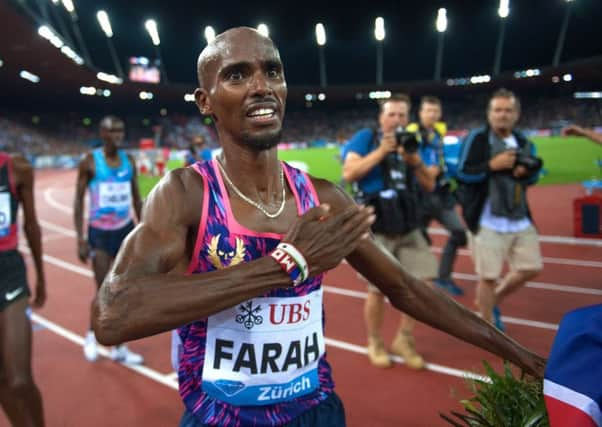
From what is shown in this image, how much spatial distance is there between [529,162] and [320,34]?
39.0 meters

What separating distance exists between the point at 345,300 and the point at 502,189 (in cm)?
241

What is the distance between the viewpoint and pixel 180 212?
1.47 meters

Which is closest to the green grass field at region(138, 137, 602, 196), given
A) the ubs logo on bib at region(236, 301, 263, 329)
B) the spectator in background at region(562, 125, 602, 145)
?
the spectator in background at region(562, 125, 602, 145)

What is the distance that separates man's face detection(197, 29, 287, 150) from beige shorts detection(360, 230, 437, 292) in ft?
8.70

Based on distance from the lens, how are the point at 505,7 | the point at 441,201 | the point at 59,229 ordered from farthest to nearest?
1. the point at 505,7
2. the point at 59,229
3. the point at 441,201

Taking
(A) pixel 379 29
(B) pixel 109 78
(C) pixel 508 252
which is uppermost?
(A) pixel 379 29

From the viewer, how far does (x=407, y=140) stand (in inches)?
151

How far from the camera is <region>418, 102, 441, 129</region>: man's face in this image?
18.1 ft

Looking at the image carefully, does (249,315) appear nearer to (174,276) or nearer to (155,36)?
(174,276)

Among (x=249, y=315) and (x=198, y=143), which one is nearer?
(x=249, y=315)

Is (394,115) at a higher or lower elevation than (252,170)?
higher

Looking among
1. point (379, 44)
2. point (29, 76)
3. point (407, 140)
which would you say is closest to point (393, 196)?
point (407, 140)


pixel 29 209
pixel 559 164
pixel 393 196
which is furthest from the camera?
pixel 559 164

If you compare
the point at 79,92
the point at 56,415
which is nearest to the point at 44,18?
the point at 79,92
